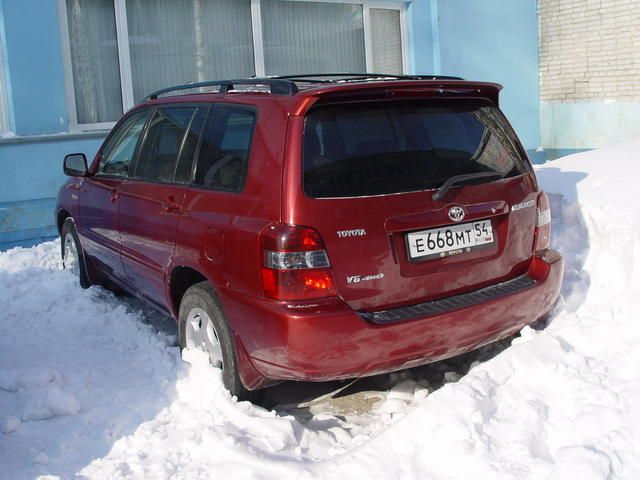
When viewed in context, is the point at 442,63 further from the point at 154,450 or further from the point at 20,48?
the point at 154,450

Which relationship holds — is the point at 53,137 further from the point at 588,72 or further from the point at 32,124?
the point at 588,72

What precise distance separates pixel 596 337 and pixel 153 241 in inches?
99.5

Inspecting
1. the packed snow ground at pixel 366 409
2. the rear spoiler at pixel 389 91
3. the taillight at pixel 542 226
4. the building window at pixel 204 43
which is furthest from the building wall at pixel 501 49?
the rear spoiler at pixel 389 91

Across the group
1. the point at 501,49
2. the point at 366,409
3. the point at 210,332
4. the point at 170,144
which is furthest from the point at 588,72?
the point at 210,332

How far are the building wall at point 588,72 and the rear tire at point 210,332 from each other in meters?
8.42

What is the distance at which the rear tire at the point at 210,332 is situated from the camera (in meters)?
4.02

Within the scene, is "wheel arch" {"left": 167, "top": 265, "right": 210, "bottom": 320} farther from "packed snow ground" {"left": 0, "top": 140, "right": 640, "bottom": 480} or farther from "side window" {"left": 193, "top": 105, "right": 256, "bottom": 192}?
"side window" {"left": 193, "top": 105, "right": 256, "bottom": 192}

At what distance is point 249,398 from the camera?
411cm

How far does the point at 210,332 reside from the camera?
167 inches

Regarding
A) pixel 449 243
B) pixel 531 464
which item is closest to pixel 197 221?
pixel 449 243

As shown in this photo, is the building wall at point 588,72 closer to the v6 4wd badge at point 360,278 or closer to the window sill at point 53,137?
the window sill at point 53,137

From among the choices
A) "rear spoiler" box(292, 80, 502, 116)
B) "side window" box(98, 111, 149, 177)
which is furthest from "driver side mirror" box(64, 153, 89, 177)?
"rear spoiler" box(292, 80, 502, 116)

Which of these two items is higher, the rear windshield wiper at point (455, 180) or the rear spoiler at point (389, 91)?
the rear spoiler at point (389, 91)

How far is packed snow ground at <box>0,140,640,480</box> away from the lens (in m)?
3.36
